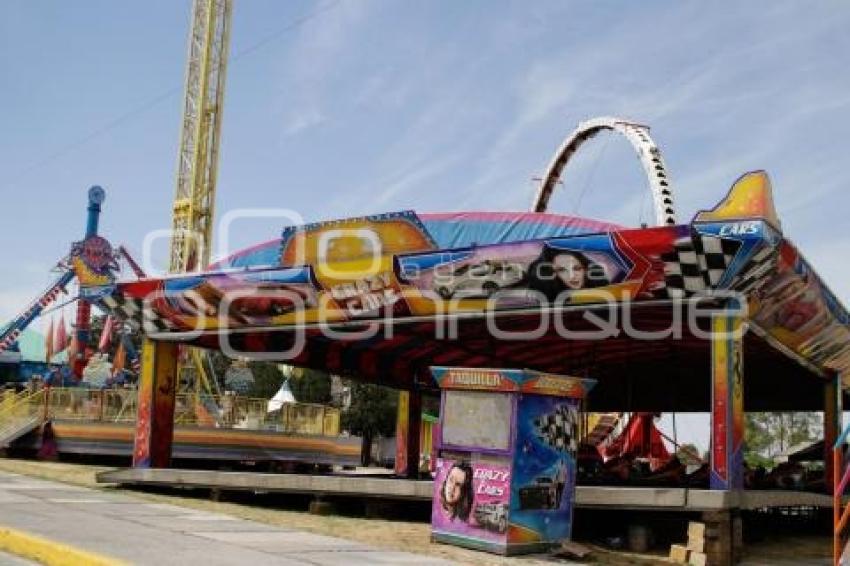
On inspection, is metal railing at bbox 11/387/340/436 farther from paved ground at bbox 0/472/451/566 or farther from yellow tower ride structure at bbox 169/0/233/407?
yellow tower ride structure at bbox 169/0/233/407

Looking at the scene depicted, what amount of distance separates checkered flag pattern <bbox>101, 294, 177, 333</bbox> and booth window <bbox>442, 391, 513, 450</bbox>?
10088mm

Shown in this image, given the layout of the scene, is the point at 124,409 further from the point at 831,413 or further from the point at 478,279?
the point at 831,413

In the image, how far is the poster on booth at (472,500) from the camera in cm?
1175

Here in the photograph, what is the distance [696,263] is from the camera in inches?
540

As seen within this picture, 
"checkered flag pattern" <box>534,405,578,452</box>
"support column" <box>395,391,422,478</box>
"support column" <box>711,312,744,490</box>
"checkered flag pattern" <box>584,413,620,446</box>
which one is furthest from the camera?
"checkered flag pattern" <box>584,413,620,446</box>

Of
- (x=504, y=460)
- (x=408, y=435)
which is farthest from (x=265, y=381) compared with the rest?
(x=504, y=460)

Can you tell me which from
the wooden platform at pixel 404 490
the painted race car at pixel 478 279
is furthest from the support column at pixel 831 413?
the painted race car at pixel 478 279

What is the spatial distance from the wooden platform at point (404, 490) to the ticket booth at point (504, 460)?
1649 millimetres

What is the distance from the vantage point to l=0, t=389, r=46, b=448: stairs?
28.5 metres

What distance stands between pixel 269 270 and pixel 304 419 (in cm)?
1408

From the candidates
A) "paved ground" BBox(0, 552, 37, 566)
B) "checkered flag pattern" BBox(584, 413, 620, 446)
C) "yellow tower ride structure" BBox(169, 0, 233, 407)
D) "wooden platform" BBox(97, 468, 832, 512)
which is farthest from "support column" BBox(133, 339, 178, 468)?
"yellow tower ride structure" BBox(169, 0, 233, 407)

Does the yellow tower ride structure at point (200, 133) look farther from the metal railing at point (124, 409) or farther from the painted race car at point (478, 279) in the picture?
the painted race car at point (478, 279)

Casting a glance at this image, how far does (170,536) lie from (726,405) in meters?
8.27

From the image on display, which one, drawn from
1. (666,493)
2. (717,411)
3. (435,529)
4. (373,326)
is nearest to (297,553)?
(435,529)
